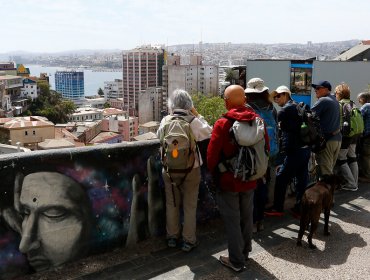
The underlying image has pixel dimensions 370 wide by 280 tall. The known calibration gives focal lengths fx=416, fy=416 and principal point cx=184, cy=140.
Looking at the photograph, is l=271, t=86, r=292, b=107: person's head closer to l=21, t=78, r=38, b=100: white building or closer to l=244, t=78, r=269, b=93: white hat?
l=244, t=78, r=269, b=93: white hat

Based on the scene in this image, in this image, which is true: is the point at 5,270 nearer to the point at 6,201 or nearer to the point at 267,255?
the point at 6,201

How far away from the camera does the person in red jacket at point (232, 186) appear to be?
10.8ft

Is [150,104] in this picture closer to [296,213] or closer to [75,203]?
[296,213]

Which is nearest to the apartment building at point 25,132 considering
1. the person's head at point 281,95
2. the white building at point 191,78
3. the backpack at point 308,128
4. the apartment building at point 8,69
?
the person's head at point 281,95

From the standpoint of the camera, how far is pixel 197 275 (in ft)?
11.1

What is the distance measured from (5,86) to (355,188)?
350 ft

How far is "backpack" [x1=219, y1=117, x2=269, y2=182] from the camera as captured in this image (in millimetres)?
3236

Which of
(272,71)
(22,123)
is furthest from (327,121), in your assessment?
(22,123)

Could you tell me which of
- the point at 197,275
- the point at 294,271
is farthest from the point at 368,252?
the point at 197,275

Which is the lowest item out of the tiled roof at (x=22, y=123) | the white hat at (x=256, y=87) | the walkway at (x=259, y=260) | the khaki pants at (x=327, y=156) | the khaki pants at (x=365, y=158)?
the tiled roof at (x=22, y=123)

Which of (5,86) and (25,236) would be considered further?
(5,86)

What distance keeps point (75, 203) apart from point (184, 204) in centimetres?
98

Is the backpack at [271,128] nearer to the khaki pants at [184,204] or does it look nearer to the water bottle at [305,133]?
the water bottle at [305,133]

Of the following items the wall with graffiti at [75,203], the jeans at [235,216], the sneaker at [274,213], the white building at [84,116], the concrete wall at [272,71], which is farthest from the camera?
the white building at [84,116]
